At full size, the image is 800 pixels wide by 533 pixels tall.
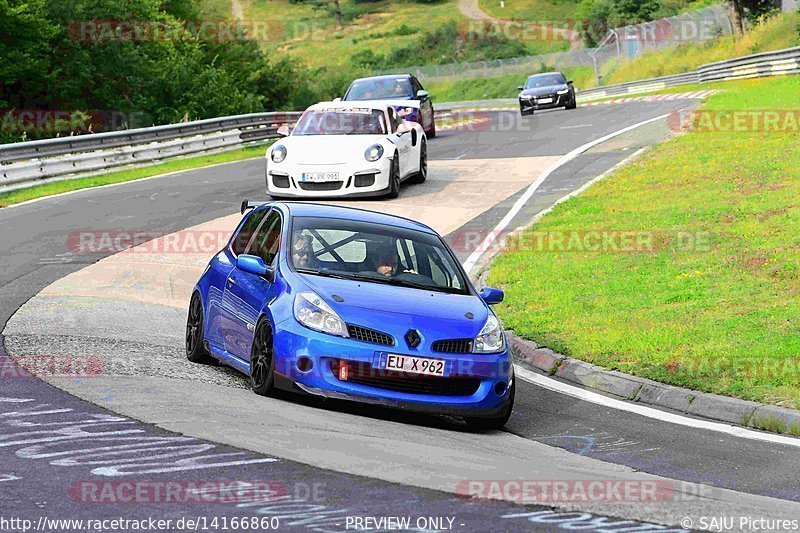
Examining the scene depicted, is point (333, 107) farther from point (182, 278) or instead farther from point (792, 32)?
point (792, 32)

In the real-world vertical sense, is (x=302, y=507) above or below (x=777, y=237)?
above

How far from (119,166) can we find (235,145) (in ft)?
20.8

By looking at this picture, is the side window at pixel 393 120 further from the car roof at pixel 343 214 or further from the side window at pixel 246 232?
the car roof at pixel 343 214

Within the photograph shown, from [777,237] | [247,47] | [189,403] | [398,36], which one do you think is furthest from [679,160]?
[398,36]

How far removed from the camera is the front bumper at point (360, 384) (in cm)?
880

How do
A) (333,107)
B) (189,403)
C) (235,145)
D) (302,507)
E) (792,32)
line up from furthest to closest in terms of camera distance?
1. (792,32)
2. (235,145)
3. (333,107)
4. (189,403)
5. (302,507)

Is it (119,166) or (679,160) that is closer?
(679,160)

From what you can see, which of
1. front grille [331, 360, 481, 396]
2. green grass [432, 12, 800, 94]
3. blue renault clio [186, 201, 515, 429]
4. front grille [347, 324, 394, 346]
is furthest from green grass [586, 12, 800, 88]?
front grille [347, 324, 394, 346]

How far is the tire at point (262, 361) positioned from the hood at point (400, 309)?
47 centimetres

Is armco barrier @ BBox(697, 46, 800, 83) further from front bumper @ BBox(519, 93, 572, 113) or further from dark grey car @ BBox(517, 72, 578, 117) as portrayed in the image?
front bumper @ BBox(519, 93, 572, 113)

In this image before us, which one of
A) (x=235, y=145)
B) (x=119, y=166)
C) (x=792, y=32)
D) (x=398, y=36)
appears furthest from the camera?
(x=398, y=36)

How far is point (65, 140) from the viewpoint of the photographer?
91.7 ft
